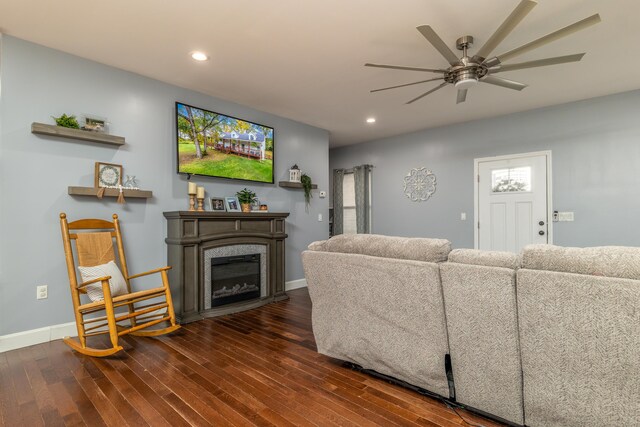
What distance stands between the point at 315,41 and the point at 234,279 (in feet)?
8.98

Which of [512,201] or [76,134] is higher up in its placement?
[76,134]

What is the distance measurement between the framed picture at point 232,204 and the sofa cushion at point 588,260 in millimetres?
3401

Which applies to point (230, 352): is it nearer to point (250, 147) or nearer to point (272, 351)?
point (272, 351)

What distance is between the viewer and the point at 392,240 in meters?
2.03

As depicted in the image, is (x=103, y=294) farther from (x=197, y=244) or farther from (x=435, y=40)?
(x=435, y=40)

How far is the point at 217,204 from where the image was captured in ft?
13.5

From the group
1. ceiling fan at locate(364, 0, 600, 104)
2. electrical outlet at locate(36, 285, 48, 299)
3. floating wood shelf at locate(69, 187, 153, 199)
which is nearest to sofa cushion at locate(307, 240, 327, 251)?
ceiling fan at locate(364, 0, 600, 104)

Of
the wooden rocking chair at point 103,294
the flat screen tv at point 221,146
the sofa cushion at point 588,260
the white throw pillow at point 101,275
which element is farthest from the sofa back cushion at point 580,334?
the flat screen tv at point 221,146

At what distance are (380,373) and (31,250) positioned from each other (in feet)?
9.99

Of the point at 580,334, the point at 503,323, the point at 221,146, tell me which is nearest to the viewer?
the point at 580,334

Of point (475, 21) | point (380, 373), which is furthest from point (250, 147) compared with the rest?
point (380, 373)

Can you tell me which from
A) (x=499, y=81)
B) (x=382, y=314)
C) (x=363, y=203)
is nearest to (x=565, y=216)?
(x=499, y=81)

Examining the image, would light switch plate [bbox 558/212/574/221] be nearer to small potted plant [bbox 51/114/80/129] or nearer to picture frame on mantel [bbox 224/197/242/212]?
picture frame on mantel [bbox 224/197/242/212]

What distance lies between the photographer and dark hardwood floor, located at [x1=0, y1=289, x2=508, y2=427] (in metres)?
1.76
